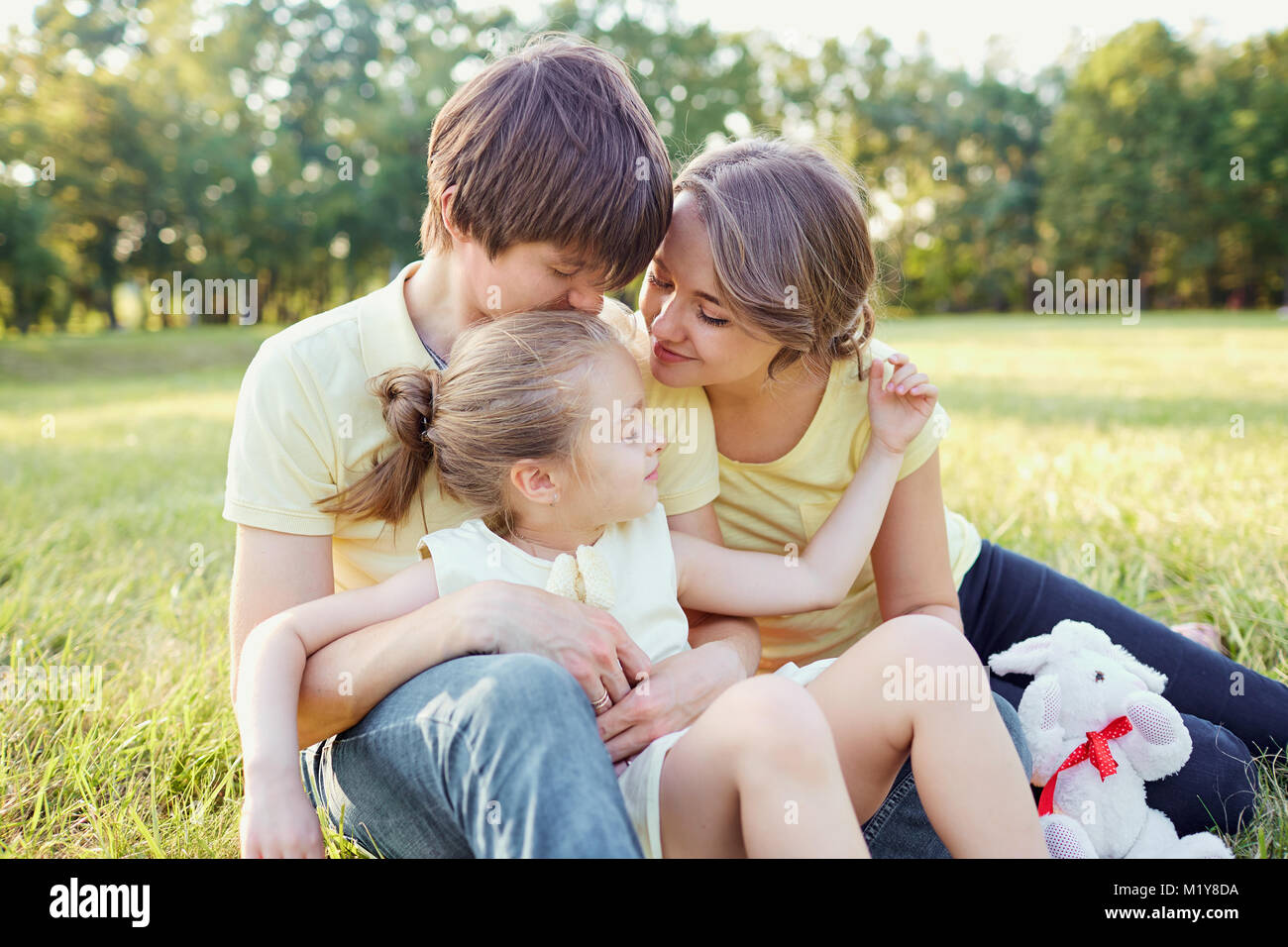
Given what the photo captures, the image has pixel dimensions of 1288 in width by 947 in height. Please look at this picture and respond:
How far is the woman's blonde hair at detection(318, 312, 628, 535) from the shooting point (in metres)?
1.79

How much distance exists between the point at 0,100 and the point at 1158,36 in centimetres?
3448

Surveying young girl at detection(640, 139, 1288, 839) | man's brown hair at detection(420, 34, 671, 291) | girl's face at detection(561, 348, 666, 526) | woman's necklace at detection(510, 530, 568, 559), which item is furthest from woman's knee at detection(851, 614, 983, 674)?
man's brown hair at detection(420, 34, 671, 291)

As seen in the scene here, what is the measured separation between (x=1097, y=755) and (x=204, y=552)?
10.7 feet

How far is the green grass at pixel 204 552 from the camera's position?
2135 millimetres

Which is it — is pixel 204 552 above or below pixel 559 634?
below

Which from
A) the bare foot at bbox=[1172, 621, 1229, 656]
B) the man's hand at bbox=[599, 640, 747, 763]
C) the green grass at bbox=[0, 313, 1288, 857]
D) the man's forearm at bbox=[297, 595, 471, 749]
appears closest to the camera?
the man's forearm at bbox=[297, 595, 471, 749]

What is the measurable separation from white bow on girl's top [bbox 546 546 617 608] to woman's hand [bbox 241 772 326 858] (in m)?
0.55

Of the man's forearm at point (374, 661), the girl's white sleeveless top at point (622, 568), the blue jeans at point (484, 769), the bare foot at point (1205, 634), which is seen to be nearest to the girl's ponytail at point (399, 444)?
the girl's white sleeveless top at point (622, 568)

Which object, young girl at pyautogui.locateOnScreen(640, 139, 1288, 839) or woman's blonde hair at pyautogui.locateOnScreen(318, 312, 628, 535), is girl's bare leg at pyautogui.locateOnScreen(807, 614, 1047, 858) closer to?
young girl at pyautogui.locateOnScreen(640, 139, 1288, 839)

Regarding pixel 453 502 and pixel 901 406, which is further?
pixel 901 406

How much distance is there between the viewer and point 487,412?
1789 millimetres

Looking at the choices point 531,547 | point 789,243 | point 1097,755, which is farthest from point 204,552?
point 1097,755

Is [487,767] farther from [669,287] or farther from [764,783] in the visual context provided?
[669,287]
